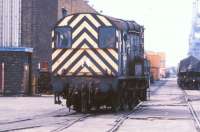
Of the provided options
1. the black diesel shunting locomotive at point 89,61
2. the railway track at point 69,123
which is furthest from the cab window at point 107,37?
the railway track at point 69,123

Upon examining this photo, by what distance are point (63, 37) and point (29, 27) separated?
19226 millimetres

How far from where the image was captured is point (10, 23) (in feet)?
127

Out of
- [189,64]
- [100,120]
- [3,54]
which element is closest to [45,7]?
[3,54]

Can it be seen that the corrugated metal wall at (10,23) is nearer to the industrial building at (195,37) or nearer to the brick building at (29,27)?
the brick building at (29,27)

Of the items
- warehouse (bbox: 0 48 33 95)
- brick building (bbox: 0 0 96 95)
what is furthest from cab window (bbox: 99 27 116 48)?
brick building (bbox: 0 0 96 95)

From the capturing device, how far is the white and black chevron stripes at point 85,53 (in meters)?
20.4

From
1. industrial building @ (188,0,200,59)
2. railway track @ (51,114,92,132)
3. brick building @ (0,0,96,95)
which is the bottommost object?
railway track @ (51,114,92,132)

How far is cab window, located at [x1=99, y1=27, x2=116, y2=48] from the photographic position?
20.4 meters

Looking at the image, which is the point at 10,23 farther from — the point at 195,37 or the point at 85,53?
the point at 195,37

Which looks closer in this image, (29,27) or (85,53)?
(85,53)

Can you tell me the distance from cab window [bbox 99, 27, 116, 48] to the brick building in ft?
57.9

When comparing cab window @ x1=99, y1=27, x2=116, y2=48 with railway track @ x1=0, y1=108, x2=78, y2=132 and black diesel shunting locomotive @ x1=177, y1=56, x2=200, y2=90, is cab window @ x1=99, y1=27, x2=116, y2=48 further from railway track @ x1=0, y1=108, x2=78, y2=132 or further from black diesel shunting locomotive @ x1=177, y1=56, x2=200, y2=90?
black diesel shunting locomotive @ x1=177, y1=56, x2=200, y2=90

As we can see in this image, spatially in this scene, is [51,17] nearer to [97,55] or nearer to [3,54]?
[3,54]

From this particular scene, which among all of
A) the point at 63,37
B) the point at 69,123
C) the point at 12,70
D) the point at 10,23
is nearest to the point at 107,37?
the point at 63,37
